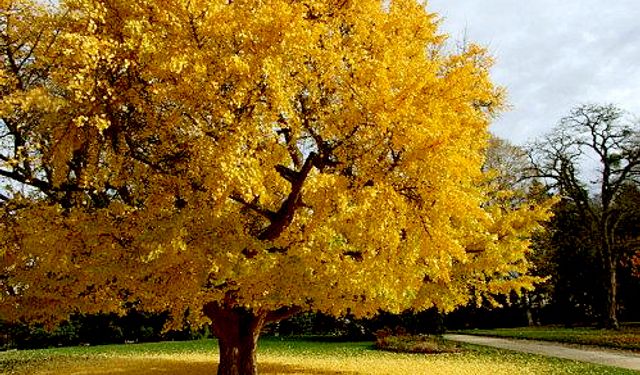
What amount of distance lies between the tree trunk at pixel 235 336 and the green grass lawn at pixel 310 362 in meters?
3.85

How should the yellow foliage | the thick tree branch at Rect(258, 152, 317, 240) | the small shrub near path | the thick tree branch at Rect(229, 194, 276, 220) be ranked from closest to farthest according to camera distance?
1. the yellow foliage
2. the thick tree branch at Rect(229, 194, 276, 220)
3. the thick tree branch at Rect(258, 152, 317, 240)
4. the small shrub near path

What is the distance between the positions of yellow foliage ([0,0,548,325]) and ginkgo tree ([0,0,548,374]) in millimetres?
34

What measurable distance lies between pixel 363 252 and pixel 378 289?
655 mm

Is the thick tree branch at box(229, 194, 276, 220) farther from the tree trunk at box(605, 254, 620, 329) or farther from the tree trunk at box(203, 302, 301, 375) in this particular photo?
the tree trunk at box(605, 254, 620, 329)

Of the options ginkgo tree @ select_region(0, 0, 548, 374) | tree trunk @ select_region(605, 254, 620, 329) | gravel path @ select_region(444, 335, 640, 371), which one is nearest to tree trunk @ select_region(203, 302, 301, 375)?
ginkgo tree @ select_region(0, 0, 548, 374)

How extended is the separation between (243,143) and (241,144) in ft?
0.23

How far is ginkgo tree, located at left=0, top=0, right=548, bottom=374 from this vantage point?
864 centimetres

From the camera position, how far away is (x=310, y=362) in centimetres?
2006

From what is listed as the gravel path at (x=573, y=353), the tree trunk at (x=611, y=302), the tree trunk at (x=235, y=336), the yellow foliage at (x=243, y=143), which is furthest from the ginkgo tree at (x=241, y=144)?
the tree trunk at (x=611, y=302)

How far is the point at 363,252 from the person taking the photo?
998cm

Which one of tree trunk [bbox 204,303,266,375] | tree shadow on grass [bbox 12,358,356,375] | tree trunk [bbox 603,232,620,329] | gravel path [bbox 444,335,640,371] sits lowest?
tree shadow on grass [bbox 12,358,356,375]

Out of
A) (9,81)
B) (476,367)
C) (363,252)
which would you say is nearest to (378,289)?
(363,252)

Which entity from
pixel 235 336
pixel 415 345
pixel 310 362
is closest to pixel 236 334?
pixel 235 336

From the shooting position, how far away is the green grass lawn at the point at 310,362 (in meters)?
17.2
